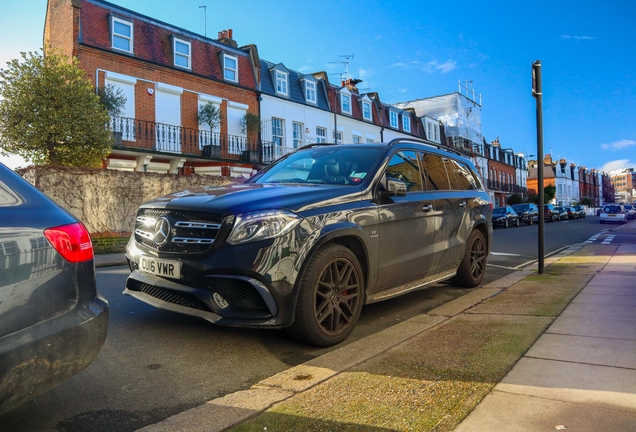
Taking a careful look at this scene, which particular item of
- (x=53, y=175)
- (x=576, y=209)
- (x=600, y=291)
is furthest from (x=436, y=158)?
(x=576, y=209)

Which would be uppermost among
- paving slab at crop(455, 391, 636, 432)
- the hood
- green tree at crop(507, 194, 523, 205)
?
green tree at crop(507, 194, 523, 205)

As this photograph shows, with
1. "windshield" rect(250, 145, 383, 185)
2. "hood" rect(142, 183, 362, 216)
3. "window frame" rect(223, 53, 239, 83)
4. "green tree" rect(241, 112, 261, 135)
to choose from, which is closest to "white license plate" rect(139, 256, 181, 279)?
"hood" rect(142, 183, 362, 216)

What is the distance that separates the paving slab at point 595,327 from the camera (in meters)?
4.03

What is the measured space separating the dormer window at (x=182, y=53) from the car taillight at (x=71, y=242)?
867 inches

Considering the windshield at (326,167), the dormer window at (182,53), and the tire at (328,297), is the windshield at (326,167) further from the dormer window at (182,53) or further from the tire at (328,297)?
the dormer window at (182,53)

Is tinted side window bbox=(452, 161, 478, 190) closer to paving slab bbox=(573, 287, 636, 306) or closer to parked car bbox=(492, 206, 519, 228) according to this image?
paving slab bbox=(573, 287, 636, 306)

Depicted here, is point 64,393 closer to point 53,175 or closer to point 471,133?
point 53,175

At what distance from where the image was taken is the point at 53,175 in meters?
12.6

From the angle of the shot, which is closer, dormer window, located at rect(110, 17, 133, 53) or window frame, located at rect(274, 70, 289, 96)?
dormer window, located at rect(110, 17, 133, 53)

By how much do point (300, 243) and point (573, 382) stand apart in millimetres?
1974

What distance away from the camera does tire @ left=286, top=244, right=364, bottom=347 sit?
143 inches

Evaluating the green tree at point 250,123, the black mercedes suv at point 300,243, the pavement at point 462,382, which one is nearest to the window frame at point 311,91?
the green tree at point 250,123

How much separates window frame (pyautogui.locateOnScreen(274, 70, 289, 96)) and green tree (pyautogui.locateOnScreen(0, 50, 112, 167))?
1458cm

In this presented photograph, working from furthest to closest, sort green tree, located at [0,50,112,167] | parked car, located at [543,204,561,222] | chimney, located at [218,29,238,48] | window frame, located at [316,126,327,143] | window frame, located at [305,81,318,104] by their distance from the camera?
parked car, located at [543,204,561,222] → window frame, located at [316,126,327,143] → window frame, located at [305,81,318,104] → chimney, located at [218,29,238,48] → green tree, located at [0,50,112,167]
